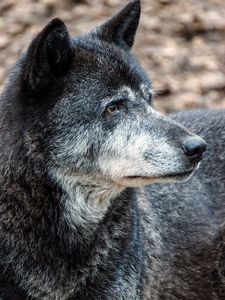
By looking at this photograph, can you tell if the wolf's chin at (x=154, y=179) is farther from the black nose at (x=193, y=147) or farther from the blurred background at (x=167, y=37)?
the blurred background at (x=167, y=37)

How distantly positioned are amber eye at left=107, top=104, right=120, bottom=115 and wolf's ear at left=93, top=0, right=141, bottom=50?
0.54 m

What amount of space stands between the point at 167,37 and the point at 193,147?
488cm

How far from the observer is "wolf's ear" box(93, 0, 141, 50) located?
6035 mm

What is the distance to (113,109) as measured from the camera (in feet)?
18.7

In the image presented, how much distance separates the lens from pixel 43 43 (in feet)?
17.9

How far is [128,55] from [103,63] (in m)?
0.30

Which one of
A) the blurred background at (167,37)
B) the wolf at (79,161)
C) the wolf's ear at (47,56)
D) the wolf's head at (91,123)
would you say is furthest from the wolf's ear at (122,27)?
the blurred background at (167,37)

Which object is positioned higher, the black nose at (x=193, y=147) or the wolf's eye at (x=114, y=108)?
the wolf's eye at (x=114, y=108)

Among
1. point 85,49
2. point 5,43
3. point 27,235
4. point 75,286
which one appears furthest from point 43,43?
point 5,43

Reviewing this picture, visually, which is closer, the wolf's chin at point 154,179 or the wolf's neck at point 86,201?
the wolf's chin at point 154,179

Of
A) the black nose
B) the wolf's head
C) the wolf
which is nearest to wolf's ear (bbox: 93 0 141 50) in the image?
the wolf

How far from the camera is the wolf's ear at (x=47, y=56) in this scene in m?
5.46

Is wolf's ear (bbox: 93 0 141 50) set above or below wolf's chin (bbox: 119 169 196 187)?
above

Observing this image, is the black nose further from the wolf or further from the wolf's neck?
the wolf's neck
